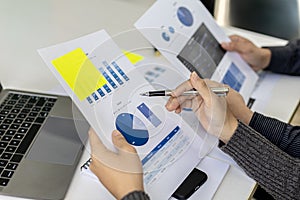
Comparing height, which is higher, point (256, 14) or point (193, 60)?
point (193, 60)

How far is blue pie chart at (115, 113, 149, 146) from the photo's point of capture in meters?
0.86

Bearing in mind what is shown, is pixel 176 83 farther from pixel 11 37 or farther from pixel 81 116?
pixel 11 37

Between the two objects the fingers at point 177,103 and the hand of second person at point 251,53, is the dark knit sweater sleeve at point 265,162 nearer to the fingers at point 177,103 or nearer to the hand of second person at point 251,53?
the fingers at point 177,103

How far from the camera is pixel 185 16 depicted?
109 cm

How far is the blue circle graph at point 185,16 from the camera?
1081 mm

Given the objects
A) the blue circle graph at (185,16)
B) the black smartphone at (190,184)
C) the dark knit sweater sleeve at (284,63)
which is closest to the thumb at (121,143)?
the black smartphone at (190,184)

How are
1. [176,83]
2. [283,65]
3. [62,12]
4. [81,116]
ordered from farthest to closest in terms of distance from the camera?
1. [62,12]
2. [283,65]
3. [176,83]
4. [81,116]

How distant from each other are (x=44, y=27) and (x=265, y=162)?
688mm

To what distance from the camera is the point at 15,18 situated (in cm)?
129

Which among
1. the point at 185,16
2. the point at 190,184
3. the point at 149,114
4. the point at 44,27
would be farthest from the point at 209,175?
the point at 44,27

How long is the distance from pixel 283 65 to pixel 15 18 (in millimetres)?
695

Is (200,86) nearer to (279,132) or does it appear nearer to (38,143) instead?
(279,132)

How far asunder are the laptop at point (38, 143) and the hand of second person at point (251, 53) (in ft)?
1.40

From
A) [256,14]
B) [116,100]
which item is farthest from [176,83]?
[256,14]
